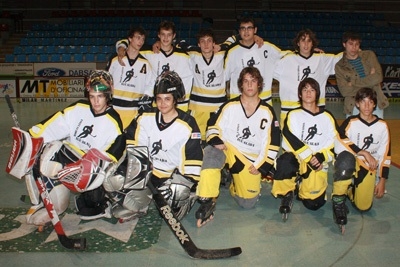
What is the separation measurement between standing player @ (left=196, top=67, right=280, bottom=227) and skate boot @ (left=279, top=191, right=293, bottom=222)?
0.28m

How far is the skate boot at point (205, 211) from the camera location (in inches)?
156

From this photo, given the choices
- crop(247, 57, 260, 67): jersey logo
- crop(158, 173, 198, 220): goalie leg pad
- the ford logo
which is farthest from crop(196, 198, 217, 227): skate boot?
the ford logo

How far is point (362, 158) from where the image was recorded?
4.22 meters

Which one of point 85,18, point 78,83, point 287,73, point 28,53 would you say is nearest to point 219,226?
point 287,73

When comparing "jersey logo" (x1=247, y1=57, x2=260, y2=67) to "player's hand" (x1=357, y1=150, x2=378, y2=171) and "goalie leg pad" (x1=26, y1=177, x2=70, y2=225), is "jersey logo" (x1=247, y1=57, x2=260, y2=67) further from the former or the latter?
"goalie leg pad" (x1=26, y1=177, x2=70, y2=225)

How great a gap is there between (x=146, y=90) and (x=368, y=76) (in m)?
2.45

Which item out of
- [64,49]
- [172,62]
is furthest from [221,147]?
[64,49]

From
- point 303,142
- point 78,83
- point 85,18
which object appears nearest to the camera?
point 303,142

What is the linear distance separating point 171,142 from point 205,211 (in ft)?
2.09

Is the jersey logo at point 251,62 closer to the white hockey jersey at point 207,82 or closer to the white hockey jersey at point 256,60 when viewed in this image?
the white hockey jersey at point 256,60

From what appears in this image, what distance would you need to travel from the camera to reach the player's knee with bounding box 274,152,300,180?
427 centimetres

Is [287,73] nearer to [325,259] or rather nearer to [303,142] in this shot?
[303,142]

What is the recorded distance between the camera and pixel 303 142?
4.38 meters

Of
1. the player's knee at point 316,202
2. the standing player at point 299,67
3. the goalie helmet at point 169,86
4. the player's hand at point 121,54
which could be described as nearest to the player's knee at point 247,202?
the player's knee at point 316,202
